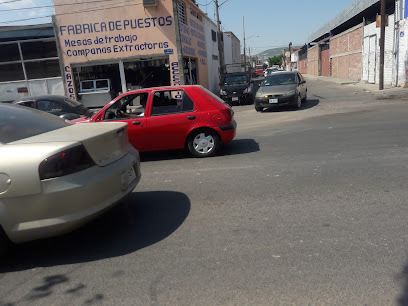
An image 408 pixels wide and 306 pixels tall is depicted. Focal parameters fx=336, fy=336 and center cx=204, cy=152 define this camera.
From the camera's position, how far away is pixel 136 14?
1683 centimetres

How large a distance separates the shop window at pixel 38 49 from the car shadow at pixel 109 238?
655 inches

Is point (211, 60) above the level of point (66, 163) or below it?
above

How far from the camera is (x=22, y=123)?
12.0ft

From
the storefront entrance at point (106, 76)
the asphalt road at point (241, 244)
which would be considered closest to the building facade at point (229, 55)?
the storefront entrance at point (106, 76)

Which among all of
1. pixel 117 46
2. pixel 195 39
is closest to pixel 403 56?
pixel 195 39

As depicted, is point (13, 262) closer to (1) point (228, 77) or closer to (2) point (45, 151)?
(2) point (45, 151)

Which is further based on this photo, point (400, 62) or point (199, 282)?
point (400, 62)

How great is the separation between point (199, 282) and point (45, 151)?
1.78 meters

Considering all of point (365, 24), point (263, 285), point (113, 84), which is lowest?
point (263, 285)

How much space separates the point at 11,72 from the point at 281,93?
15.3m

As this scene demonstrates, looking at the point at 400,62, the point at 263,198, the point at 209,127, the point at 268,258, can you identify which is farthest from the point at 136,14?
the point at 268,258

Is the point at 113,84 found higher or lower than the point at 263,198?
higher

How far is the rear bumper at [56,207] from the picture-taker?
301 cm

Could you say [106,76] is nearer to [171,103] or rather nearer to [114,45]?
[114,45]
